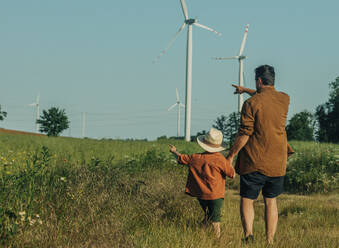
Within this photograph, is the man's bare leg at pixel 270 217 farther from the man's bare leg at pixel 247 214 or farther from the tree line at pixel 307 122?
the tree line at pixel 307 122

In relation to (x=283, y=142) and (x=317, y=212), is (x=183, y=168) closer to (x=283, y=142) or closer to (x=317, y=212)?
(x=317, y=212)

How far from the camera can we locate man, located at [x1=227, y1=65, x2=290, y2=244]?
520cm

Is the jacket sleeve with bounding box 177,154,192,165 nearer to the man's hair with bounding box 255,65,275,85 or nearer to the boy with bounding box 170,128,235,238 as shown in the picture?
the boy with bounding box 170,128,235,238

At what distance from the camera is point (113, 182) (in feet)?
22.6

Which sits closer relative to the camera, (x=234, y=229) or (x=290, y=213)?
(x=234, y=229)

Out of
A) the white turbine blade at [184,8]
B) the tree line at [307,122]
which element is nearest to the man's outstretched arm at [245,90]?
the white turbine blade at [184,8]

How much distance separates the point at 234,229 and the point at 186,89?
2747cm

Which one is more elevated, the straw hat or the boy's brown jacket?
the straw hat

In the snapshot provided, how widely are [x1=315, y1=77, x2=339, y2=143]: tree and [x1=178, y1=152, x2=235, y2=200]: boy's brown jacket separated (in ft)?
183

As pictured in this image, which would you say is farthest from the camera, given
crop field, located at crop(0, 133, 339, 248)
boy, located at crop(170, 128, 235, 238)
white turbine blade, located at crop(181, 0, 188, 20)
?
white turbine blade, located at crop(181, 0, 188, 20)

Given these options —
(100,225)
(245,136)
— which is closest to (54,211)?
(100,225)

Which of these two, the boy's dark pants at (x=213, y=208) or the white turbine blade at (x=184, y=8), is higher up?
the white turbine blade at (x=184, y=8)

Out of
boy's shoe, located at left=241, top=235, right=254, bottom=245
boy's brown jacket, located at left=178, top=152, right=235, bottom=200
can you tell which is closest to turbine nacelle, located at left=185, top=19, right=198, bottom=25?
boy's brown jacket, located at left=178, top=152, right=235, bottom=200

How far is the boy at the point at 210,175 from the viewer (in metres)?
5.49
